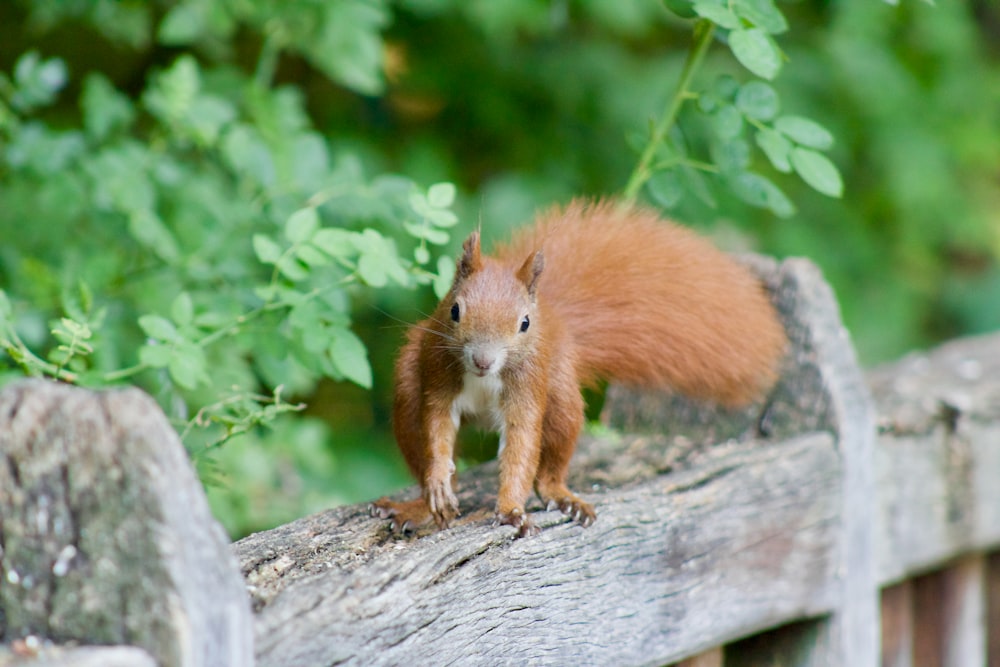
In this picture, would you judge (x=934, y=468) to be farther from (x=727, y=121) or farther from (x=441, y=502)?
(x=441, y=502)

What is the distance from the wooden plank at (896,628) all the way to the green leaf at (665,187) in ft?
2.19

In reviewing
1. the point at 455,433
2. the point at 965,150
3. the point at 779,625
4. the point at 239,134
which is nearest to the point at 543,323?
the point at 455,433

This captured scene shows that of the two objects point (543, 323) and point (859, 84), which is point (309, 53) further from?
point (859, 84)

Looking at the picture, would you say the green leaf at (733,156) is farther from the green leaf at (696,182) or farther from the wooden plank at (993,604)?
the wooden plank at (993,604)

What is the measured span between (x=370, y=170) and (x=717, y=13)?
1463mm

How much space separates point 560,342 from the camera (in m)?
1.21

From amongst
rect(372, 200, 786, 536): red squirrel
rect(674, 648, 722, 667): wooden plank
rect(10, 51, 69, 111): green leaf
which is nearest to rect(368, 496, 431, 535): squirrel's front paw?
rect(372, 200, 786, 536): red squirrel

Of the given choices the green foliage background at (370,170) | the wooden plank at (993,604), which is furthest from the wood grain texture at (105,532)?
the wooden plank at (993,604)

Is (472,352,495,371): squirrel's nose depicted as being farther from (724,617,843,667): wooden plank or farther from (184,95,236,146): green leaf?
(184,95,236,146): green leaf

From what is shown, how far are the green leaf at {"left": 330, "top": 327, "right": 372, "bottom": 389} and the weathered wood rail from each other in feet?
0.45

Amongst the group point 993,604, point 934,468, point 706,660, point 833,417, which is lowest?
point 993,604

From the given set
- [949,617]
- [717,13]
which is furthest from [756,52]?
[949,617]

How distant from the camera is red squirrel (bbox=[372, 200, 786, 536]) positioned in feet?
3.81

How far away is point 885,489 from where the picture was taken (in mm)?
1490
